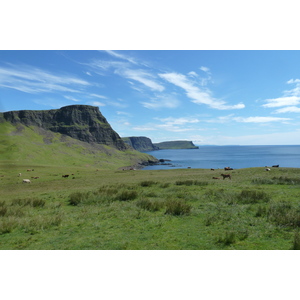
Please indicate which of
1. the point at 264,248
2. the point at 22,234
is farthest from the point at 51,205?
the point at 264,248

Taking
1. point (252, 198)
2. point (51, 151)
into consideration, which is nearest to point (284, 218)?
point (252, 198)

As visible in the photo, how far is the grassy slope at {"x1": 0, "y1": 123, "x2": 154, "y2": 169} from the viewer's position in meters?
102

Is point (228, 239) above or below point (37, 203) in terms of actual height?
above

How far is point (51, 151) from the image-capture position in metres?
125

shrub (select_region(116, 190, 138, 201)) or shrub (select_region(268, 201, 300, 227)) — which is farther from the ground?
shrub (select_region(268, 201, 300, 227))

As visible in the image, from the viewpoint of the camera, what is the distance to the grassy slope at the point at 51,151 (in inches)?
4005

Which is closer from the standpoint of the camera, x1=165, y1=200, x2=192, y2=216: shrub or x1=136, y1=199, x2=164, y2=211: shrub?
x1=165, y1=200, x2=192, y2=216: shrub

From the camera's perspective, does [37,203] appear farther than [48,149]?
No

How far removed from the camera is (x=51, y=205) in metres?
16.2

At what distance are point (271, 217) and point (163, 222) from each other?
5734mm

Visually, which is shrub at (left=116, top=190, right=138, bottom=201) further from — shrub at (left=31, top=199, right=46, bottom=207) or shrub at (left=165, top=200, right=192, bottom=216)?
shrub at (left=31, top=199, right=46, bottom=207)

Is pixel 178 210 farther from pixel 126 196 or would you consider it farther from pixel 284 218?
pixel 126 196

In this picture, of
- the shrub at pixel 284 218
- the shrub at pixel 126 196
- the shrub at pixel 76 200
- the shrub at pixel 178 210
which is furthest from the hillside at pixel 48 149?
the shrub at pixel 284 218

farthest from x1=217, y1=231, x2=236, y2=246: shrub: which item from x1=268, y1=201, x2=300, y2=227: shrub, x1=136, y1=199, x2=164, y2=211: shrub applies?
x1=136, y1=199, x2=164, y2=211: shrub
